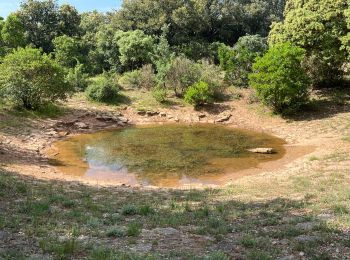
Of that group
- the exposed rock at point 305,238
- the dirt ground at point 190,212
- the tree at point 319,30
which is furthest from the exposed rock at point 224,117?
the exposed rock at point 305,238

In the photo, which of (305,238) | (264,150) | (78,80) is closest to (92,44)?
(78,80)

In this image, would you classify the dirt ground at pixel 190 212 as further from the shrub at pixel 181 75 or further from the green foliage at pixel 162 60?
the green foliage at pixel 162 60

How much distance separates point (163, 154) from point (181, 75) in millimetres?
11557

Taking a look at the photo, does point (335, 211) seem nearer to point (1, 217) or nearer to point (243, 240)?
point (243, 240)

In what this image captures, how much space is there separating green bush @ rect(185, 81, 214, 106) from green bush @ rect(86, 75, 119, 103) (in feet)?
17.8

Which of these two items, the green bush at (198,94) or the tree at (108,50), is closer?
the green bush at (198,94)

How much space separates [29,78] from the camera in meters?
24.8

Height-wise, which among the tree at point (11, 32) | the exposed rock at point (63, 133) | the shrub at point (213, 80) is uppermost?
the tree at point (11, 32)

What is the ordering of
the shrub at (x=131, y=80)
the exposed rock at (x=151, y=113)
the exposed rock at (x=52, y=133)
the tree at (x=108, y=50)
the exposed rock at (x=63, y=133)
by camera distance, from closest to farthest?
the exposed rock at (x=52, y=133), the exposed rock at (x=63, y=133), the exposed rock at (x=151, y=113), the shrub at (x=131, y=80), the tree at (x=108, y=50)

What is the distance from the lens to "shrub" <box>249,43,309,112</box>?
934 inches

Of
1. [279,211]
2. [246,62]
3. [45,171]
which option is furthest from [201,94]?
[279,211]

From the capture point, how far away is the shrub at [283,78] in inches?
934

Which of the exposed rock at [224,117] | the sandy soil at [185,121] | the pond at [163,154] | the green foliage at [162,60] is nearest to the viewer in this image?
the pond at [163,154]

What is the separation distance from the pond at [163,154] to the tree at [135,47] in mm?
11004
